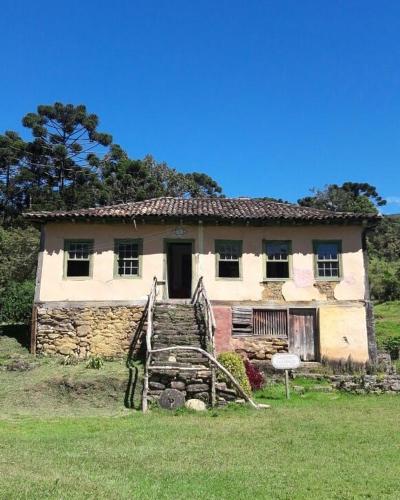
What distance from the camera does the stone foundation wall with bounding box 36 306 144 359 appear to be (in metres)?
18.6

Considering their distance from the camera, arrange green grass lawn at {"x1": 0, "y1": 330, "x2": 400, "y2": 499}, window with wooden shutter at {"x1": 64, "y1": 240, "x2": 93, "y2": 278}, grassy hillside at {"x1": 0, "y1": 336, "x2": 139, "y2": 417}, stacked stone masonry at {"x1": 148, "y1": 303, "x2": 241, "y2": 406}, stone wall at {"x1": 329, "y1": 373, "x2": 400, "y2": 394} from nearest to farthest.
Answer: green grass lawn at {"x1": 0, "y1": 330, "x2": 400, "y2": 499}
grassy hillside at {"x1": 0, "y1": 336, "x2": 139, "y2": 417}
stacked stone masonry at {"x1": 148, "y1": 303, "x2": 241, "y2": 406}
stone wall at {"x1": 329, "y1": 373, "x2": 400, "y2": 394}
window with wooden shutter at {"x1": 64, "y1": 240, "x2": 93, "y2": 278}

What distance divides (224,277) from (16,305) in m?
12.3

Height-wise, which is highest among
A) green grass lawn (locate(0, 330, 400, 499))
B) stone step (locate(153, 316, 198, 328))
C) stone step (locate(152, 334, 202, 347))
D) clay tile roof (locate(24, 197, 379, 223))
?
clay tile roof (locate(24, 197, 379, 223))

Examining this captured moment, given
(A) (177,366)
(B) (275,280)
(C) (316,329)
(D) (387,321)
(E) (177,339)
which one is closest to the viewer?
(A) (177,366)

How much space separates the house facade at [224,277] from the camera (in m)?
18.8

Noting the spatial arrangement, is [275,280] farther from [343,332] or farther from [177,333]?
[177,333]

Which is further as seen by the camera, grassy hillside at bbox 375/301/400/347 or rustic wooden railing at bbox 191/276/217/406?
grassy hillside at bbox 375/301/400/347

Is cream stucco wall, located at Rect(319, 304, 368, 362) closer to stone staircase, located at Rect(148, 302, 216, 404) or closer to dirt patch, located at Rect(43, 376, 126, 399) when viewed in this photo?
stone staircase, located at Rect(148, 302, 216, 404)

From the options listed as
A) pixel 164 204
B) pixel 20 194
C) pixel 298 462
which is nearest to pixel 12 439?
pixel 298 462

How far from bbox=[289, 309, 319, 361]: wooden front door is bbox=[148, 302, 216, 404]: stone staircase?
3811 millimetres

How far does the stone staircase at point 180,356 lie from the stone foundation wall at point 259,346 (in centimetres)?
215

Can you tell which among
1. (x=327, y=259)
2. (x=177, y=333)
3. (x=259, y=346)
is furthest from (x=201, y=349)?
(x=327, y=259)

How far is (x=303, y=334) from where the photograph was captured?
62.5 ft

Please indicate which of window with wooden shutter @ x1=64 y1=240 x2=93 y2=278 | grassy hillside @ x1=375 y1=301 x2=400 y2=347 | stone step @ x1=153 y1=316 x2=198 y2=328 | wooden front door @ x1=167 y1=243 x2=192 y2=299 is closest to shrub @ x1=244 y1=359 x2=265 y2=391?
stone step @ x1=153 y1=316 x2=198 y2=328
